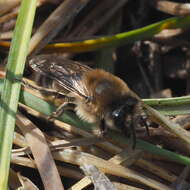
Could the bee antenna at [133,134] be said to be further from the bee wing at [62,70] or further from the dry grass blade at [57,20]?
the dry grass blade at [57,20]

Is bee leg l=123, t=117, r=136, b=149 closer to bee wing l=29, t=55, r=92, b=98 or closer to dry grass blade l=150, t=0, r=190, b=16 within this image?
bee wing l=29, t=55, r=92, b=98

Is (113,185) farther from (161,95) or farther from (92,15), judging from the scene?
(92,15)

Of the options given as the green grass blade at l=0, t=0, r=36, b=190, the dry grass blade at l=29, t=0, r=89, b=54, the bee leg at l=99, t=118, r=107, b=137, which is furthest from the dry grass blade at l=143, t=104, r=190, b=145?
the dry grass blade at l=29, t=0, r=89, b=54

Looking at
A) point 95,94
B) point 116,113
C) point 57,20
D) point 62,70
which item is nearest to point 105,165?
point 116,113

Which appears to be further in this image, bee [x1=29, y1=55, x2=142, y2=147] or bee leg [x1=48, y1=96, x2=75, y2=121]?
bee leg [x1=48, y1=96, x2=75, y2=121]

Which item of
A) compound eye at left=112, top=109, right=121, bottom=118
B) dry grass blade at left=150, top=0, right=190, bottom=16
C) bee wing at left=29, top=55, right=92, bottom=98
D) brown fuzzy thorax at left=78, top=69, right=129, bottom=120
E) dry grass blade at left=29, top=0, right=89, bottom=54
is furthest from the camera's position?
dry grass blade at left=150, top=0, right=190, bottom=16

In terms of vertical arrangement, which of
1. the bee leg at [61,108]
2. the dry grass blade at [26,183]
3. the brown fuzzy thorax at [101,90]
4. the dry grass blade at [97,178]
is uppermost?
the brown fuzzy thorax at [101,90]

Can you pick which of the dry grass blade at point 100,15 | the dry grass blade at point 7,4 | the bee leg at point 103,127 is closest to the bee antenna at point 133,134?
the bee leg at point 103,127
